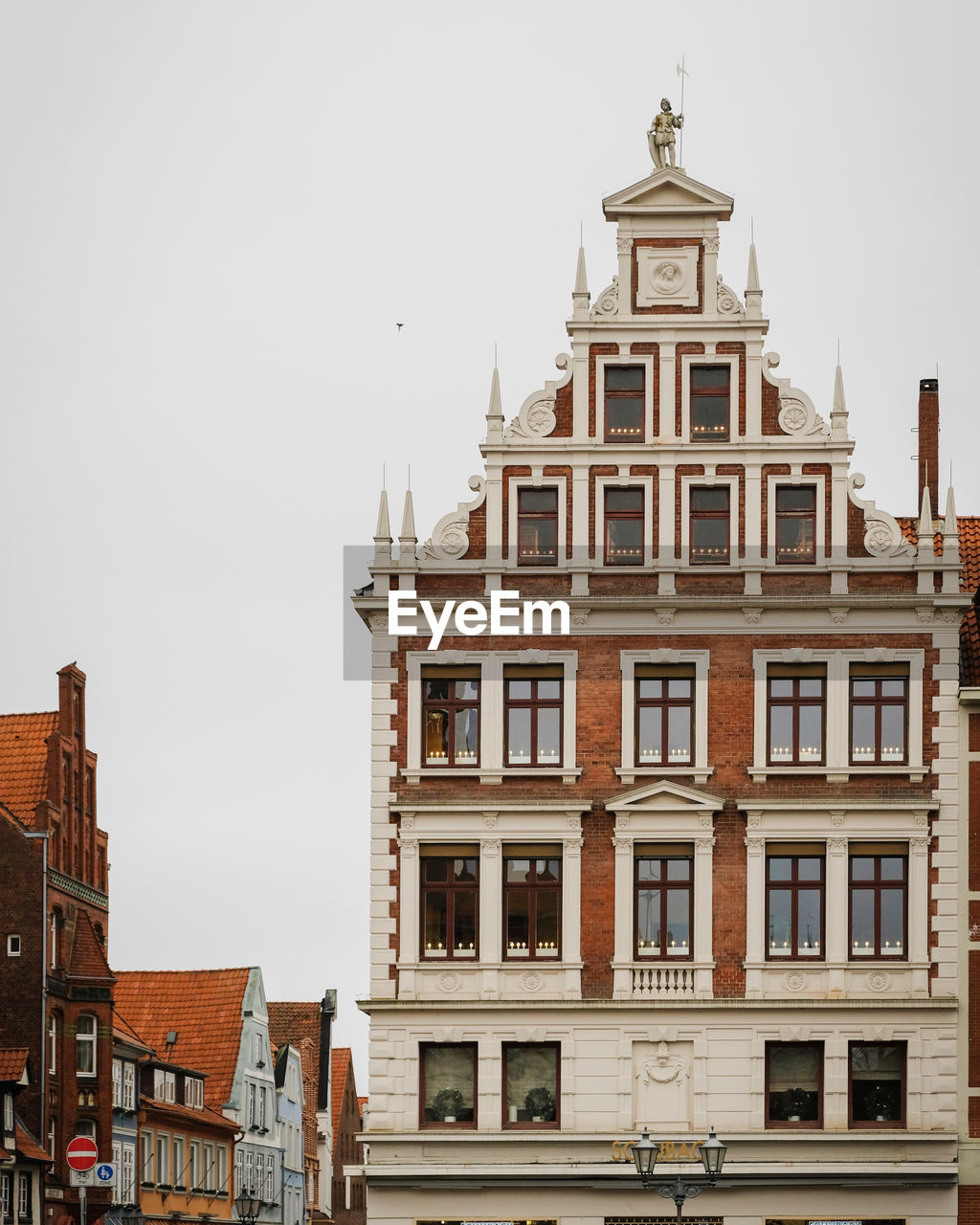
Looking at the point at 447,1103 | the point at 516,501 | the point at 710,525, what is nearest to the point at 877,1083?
the point at 447,1103

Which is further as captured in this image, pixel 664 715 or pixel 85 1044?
pixel 85 1044

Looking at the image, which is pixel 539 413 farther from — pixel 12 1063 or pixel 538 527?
pixel 12 1063

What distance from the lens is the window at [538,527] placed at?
56250mm

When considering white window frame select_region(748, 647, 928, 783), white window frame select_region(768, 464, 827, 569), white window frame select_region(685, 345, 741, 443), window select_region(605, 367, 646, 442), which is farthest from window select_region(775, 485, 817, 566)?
window select_region(605, 367, 646, 442)

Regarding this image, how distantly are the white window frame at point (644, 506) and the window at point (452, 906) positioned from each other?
23.5 feet

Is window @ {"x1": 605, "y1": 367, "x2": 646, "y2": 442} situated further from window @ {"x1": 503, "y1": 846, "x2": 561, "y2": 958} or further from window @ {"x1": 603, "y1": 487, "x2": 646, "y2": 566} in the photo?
window @ {"x1": 503, "y1": 846, "x2": 561, "y2": 958}

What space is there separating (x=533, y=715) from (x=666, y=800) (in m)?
3.54

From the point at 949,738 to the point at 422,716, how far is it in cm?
1166

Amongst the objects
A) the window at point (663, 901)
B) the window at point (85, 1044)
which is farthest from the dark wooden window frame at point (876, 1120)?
the window at point (85, 1044)

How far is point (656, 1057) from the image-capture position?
179ft

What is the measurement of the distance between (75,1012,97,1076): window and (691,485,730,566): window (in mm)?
34966

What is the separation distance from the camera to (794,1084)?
54500mm

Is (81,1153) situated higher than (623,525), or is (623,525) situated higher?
(623,525)

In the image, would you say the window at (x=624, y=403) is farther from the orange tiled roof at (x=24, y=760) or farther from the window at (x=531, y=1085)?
the orange tiled roof at (x=24, y=760)
